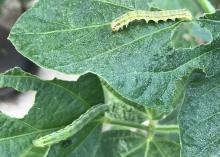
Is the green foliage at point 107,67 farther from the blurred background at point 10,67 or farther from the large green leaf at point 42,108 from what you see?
the blurred background at point 10,67

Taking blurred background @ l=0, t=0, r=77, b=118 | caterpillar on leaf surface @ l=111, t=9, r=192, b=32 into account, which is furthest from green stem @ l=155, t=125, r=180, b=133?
blurred background @ l=0, t=0, r=77, b=118

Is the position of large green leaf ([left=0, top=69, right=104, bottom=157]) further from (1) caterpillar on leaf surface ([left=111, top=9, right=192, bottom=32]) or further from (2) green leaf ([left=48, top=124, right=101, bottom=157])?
(1) caterpillar on leaf surface ([left=111, top=9, right=192, bottom=32])

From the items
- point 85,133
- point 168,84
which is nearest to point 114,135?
point 85,133

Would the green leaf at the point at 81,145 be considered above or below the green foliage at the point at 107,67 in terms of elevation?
below

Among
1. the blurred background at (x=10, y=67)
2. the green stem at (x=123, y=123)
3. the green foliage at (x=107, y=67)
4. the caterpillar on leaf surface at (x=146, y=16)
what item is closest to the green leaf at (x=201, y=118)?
the green foliage at (x=107, y=67)

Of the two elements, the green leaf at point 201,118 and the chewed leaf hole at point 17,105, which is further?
the chewed leaf hole at point 17,105
